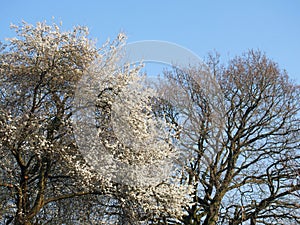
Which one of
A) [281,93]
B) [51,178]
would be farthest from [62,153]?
[281,93]

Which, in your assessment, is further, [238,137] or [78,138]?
[238,137]

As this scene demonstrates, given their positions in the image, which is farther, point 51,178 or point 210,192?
point 210,192

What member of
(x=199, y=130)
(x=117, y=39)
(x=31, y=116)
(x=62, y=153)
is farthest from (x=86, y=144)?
(x=199, y=130)

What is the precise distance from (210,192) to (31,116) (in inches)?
333

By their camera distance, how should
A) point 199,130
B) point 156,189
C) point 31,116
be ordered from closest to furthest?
1. point 31,116
2. point 156,189
3. point 199,130

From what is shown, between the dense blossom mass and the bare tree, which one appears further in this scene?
the bare tree

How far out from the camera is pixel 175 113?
A: 16.3 metres

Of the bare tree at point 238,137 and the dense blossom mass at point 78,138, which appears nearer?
the dense blossom mass at point 78,138

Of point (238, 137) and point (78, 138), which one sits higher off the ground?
point (238, 137)

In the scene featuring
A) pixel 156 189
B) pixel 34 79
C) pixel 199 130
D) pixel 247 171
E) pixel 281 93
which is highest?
pixel 281 93

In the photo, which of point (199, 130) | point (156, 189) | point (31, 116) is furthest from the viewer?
point (199, 130)

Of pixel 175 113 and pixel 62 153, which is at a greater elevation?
pixel 175 113

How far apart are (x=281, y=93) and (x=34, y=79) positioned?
963cm

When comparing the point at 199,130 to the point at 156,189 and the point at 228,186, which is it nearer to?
the point at 228,186
